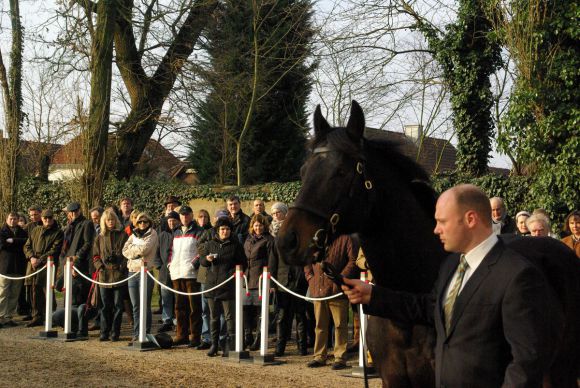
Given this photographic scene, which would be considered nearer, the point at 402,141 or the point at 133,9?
the point at 402,141

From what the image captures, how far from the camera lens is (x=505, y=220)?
34.3ft

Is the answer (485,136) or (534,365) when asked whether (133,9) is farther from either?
(534,365)

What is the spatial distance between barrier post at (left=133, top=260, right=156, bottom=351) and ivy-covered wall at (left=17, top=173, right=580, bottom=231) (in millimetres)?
6744

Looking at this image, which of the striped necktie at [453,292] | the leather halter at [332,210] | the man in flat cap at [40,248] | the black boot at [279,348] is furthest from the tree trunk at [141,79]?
the striped necktie at [453,292]

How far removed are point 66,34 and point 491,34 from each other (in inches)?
448

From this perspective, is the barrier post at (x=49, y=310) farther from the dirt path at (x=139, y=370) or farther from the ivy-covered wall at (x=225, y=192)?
the ivy-covered wall at (x=225, y=192)

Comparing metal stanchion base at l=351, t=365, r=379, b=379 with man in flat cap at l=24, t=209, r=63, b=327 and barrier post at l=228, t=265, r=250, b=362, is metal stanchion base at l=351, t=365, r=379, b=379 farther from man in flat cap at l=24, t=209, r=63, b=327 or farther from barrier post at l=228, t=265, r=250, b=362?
man in flat cap at l=24, t=209, r=63, b=327

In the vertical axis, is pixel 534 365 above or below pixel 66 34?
below

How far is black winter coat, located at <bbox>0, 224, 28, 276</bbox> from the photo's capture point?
1472cm

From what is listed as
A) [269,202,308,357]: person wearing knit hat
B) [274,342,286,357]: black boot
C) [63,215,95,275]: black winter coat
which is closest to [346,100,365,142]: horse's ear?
[269,202,308,357]: person wearing knit hat

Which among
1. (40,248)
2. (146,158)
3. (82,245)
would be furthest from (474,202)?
(146,158)

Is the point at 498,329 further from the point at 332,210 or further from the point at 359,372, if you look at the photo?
the point at 359,372

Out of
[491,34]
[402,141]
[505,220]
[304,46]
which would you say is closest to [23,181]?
[304,46]

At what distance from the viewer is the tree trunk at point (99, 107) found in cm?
1975
